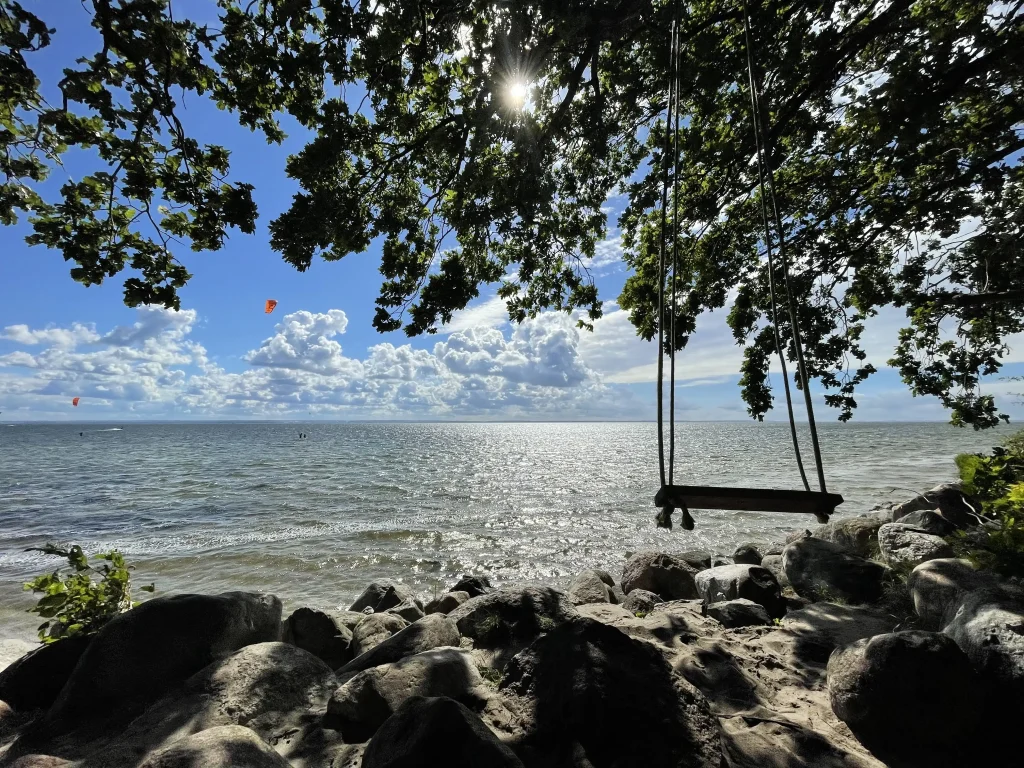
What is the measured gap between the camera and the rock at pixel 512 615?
17.9 feet

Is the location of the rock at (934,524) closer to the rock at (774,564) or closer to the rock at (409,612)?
the rock at (774,564)

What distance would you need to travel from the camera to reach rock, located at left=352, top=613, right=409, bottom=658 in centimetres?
652

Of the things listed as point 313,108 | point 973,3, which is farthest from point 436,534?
point 973,3

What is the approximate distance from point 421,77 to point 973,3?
7.02 m

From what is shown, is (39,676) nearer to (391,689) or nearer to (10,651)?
(10,651)

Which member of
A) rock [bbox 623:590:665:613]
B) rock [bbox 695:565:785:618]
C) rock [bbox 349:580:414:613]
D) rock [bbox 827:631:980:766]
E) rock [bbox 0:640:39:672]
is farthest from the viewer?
rock [bbox 349:580:414:613]

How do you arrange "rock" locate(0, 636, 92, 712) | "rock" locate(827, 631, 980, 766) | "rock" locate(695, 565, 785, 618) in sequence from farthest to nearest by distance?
1. "rock" locate(695, 565, 785, 618)
2. "rock" locate(0, 636, 92, 712)
3. "rock" locate(827, 631, 980, 766)

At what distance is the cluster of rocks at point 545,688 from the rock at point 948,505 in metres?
6.38

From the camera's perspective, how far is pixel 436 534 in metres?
15.6

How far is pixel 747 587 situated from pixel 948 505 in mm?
8287

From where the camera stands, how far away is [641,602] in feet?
25.0

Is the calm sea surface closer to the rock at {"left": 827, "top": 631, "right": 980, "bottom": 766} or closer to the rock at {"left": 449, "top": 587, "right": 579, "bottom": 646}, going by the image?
the rock at {"left": 449, "top": 587, "right": 579, "bottom": 646}

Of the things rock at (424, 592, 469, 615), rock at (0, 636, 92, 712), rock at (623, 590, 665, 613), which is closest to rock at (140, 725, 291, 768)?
rock at (0, 636, 92, 712)

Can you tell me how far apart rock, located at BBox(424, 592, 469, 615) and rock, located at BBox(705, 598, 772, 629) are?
4212 millimetres
